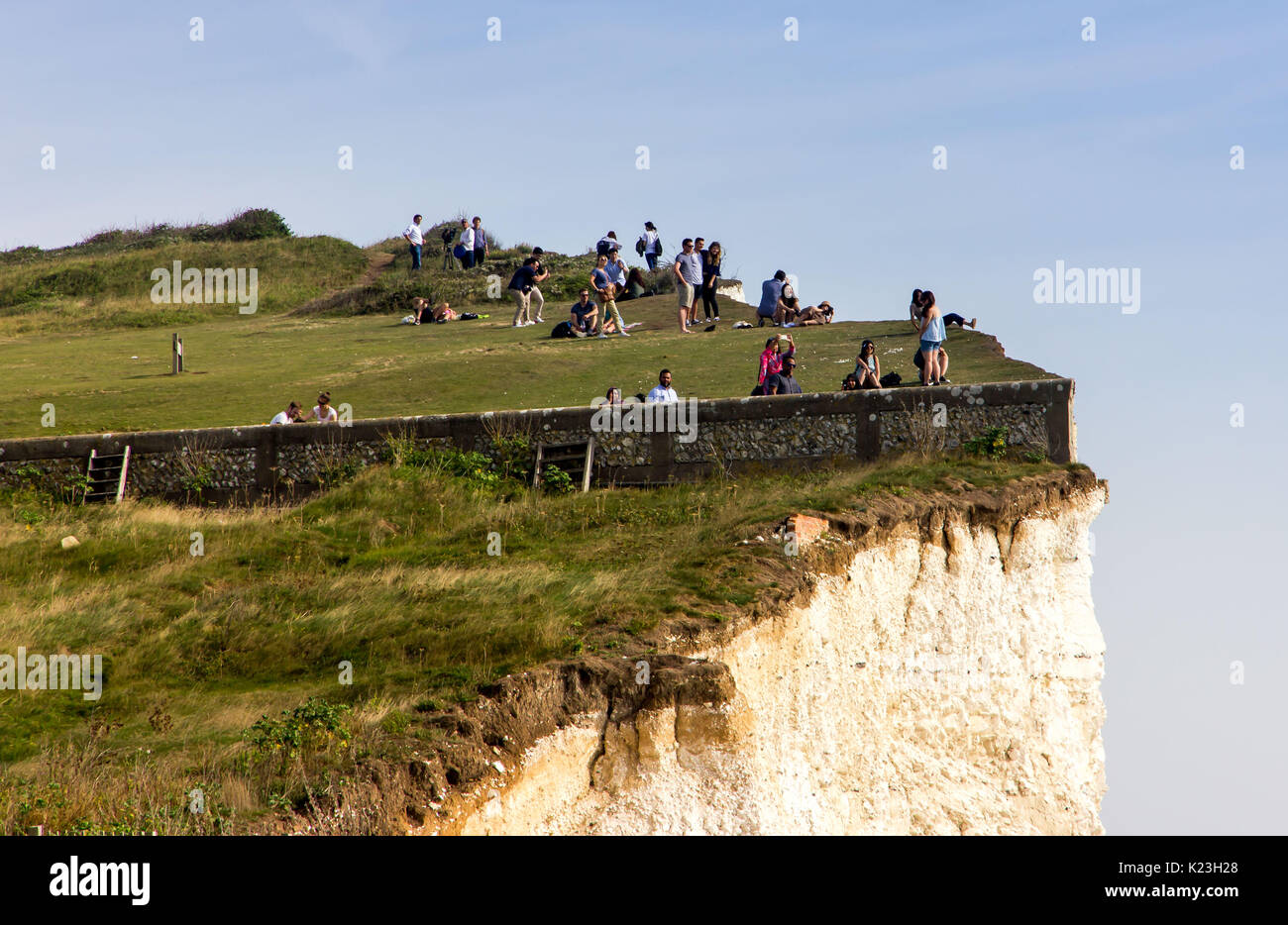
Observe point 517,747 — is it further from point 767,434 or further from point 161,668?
point 767,434

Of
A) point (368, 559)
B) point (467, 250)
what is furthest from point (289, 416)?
point (467, 250)

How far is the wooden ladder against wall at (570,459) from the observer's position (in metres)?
19.7

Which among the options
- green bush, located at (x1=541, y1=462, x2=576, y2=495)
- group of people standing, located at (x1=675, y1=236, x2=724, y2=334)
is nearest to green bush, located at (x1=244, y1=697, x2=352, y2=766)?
green bush, located at (x1=541, y1=462, x2=576, y2=495)

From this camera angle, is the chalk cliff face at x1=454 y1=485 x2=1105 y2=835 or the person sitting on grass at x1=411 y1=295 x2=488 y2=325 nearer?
the chalk cliff face at x1=454 y1=485 x2=1105 y2=835

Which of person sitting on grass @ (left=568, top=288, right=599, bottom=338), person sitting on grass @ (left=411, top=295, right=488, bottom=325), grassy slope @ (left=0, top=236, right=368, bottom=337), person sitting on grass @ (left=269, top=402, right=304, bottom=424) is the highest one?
grassy slope @ (left=0, top=236, right=368, bottom=337)

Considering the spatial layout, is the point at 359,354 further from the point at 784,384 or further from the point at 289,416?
the point at 784,384

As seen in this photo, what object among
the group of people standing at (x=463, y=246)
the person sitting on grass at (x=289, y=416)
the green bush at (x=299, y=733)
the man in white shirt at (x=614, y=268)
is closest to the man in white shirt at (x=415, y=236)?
the group of people standing at (x=463, y=246)

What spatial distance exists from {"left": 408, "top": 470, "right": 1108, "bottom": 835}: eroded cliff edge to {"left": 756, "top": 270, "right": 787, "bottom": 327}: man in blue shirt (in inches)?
468

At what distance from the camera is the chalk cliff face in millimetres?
12391

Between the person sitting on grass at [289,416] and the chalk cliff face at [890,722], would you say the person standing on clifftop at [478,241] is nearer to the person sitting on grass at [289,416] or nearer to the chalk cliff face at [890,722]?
the person sitting on grass at [289,416]

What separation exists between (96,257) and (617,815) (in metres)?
45.9

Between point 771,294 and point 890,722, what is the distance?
1496 cm

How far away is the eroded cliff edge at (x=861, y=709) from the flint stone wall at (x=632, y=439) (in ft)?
4.73

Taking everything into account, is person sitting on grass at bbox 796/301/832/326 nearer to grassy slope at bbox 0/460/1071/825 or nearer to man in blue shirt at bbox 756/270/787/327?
man in blue shirt at bbox 756/270/787/327
